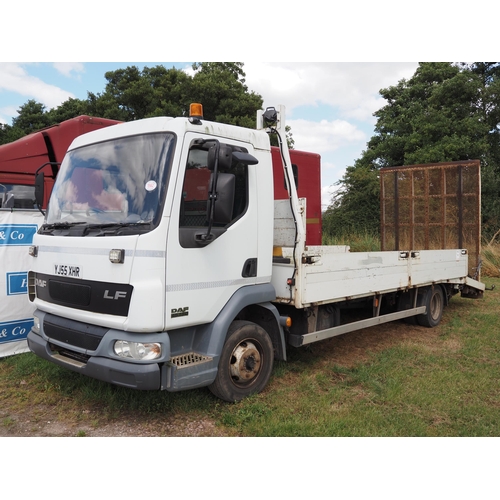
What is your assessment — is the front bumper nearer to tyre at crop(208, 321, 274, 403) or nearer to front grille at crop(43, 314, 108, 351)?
front grille at crop(43, 314, 108, 351)

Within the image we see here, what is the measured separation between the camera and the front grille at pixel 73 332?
11.7 feet

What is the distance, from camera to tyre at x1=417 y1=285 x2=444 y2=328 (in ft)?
24.0

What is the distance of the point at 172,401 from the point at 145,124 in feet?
8.24

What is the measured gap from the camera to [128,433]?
12.1 ft

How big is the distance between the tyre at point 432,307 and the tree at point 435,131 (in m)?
11.0

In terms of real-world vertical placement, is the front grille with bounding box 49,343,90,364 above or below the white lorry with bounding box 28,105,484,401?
below

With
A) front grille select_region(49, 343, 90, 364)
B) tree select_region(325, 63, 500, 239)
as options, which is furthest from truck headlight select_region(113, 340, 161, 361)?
tree select_region(325, 63, 500, 239)

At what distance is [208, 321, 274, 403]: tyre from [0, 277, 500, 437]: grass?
130 millimetres

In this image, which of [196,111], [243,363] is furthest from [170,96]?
[243,363]

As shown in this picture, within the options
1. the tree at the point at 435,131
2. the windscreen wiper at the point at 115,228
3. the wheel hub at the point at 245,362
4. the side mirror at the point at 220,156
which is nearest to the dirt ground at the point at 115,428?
the wheel hub at the point at 245,362

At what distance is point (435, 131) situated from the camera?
64.2ft

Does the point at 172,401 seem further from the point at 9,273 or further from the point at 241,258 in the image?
the point at 9,273

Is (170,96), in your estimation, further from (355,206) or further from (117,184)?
(117,184)

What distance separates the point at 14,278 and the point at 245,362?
340 centimetres
